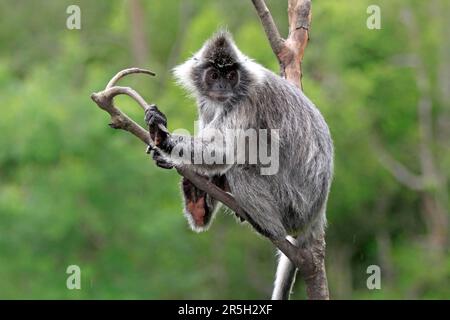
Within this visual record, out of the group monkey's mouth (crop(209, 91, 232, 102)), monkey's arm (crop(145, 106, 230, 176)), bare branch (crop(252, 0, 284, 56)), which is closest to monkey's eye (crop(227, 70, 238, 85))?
monkey's mouth (crop(209, 91, 232, 102))

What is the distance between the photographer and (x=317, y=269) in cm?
908

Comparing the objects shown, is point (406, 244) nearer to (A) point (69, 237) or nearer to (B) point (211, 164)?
(A) point (69, 237)

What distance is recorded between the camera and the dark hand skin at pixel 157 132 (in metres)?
8.27

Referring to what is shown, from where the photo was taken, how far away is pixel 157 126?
843 cm

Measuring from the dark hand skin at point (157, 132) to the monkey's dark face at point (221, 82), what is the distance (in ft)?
3.37

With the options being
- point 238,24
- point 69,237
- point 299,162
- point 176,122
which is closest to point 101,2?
point 238,24

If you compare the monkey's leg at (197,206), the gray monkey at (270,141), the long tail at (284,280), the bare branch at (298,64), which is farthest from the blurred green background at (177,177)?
the long tail at (284,280)

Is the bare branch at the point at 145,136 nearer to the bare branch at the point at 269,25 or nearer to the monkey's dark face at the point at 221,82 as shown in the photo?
the monkey's dark face at the point at 221,82

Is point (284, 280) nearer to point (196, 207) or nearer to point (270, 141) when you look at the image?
point (196, 207)

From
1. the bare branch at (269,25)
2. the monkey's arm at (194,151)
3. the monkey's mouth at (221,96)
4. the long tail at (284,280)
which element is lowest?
the long tail at (284,280)

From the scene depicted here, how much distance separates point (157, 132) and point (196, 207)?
1.44 metres

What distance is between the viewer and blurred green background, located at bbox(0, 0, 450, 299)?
98.8 ft

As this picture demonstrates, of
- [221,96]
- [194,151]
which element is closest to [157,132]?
[194,151]

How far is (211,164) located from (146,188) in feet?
80.3
